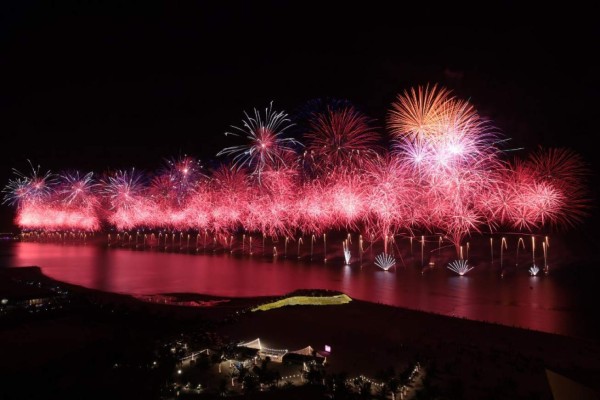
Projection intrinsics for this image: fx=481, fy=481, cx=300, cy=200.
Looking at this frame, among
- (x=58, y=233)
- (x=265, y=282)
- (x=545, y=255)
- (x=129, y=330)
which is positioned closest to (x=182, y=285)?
(x=265, y=282)

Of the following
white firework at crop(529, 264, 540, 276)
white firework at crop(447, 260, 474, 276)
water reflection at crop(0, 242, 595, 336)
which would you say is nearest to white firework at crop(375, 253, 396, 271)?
water reflection at crop(0, 242, 595, 336)

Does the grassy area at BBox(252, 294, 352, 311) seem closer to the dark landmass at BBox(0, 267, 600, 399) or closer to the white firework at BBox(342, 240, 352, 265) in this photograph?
the dark landmass at BBox(0, 267, 600, 399)

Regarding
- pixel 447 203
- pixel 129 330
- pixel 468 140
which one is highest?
pixel 468 140

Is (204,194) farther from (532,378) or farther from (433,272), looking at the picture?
(532,378)

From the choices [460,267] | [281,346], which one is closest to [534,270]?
[460,267]

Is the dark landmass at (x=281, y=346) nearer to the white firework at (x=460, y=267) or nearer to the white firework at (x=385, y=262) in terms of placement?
the white firework at (x=460, y=267)
